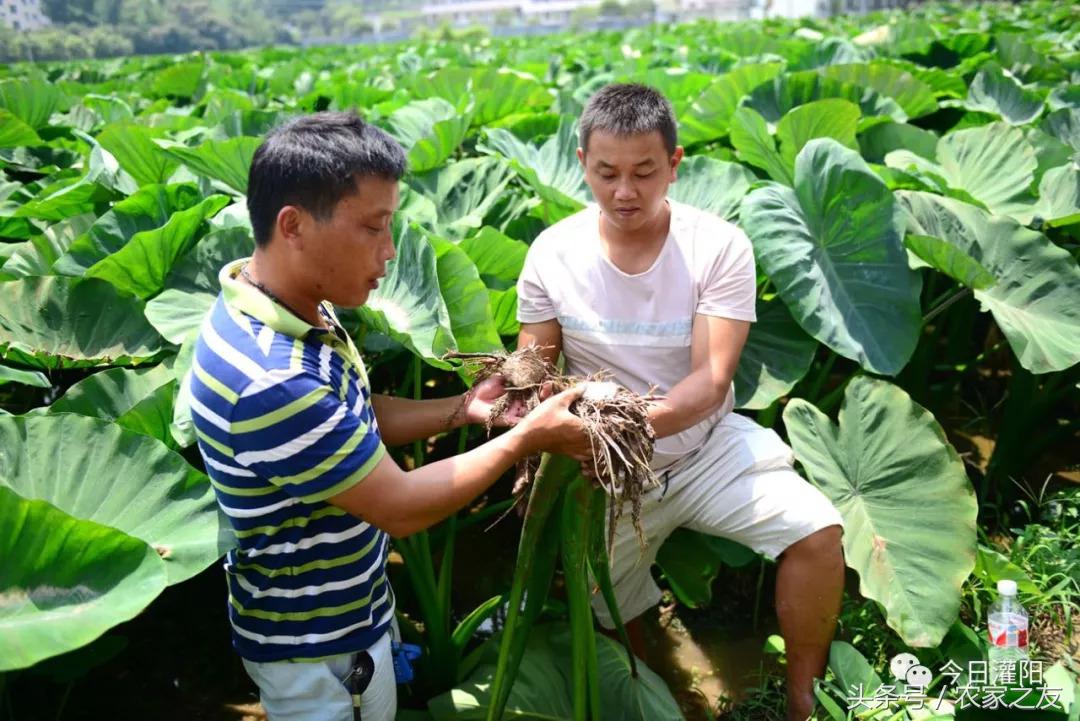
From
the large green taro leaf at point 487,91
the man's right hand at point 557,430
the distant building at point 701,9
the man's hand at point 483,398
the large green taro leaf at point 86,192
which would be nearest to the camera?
the man's right hand at point 557,430

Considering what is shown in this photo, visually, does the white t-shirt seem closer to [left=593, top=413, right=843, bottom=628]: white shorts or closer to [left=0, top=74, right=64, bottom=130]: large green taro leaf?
[left=593, top=413, right=843, bottom=628]: white shorts

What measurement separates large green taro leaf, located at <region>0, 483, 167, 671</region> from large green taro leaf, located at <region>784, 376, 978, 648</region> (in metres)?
1.42

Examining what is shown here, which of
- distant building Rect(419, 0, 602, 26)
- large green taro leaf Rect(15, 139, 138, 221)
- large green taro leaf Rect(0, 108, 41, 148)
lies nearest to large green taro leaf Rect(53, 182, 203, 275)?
large green taro leaf Rect(15, 139, 138, 221)

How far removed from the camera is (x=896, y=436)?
231cm

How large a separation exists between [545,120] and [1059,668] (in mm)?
2840

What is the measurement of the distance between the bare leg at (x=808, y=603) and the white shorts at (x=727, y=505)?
0.03m

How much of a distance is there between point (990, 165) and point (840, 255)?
942 mm

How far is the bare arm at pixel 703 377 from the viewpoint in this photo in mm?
1996

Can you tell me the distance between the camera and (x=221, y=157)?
8.95ft

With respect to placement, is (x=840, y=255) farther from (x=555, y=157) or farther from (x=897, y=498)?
(x=555, y=157)

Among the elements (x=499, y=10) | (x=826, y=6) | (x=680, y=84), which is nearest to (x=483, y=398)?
(x=680, y=84)

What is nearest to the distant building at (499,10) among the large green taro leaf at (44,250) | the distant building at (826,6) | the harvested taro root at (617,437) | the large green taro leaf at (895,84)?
the distant building at (826,6)

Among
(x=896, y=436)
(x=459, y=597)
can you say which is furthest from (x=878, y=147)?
(x=459, y=597)

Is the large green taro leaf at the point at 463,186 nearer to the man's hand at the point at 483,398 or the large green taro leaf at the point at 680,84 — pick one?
the man's hand at the point at 483,398
